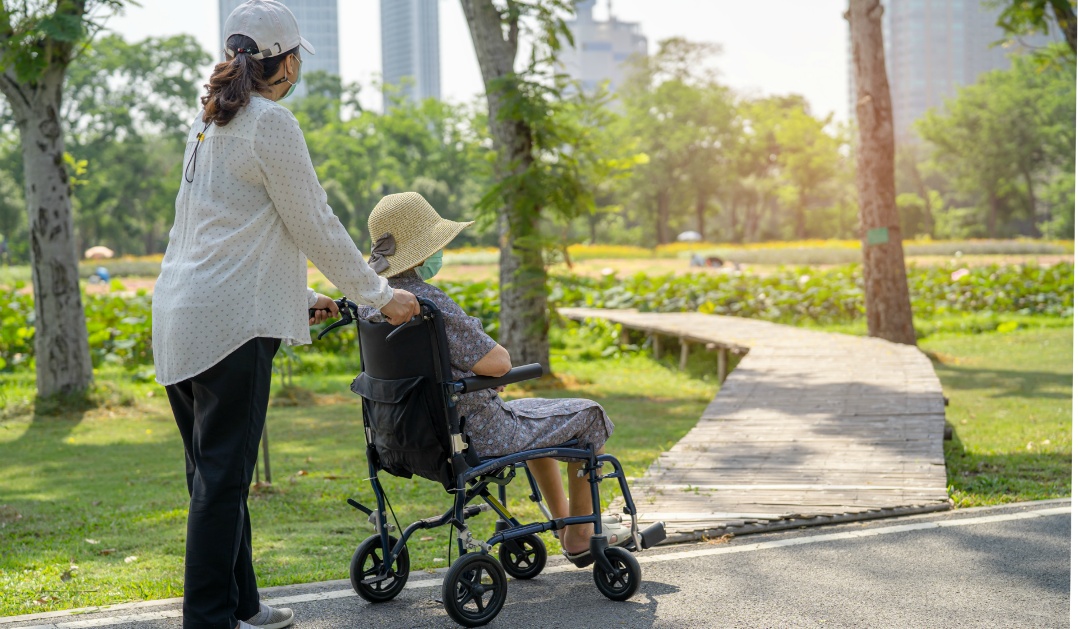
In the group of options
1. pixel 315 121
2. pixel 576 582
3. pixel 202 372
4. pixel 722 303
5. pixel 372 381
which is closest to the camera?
pixel 202 372

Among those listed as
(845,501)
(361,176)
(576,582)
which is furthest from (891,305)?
(361,176)

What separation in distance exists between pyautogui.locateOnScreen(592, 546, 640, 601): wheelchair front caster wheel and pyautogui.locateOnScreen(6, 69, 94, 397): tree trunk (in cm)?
765

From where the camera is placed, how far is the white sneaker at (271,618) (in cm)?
352

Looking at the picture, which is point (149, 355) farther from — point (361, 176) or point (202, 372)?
point (361, 176)

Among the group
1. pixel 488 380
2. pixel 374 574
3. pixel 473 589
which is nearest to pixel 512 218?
pixel 374 574

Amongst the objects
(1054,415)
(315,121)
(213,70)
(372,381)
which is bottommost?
(1054,415)

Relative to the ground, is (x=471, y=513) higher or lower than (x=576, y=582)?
higher

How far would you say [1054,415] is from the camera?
8922 mm

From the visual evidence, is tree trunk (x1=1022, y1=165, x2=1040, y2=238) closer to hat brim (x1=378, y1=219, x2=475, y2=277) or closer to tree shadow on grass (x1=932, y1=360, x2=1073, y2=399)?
tree shadow on grass (x1=932, y1=360, x2=1073, y2=399)

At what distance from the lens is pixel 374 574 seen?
389 centimetres

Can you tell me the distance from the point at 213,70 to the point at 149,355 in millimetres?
11907

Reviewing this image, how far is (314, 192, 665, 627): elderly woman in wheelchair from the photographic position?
354 centimetres

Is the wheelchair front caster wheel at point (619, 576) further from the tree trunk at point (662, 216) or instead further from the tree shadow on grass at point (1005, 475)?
the tree trunk at point (662, 216)

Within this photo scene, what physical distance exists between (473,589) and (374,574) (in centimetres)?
49
